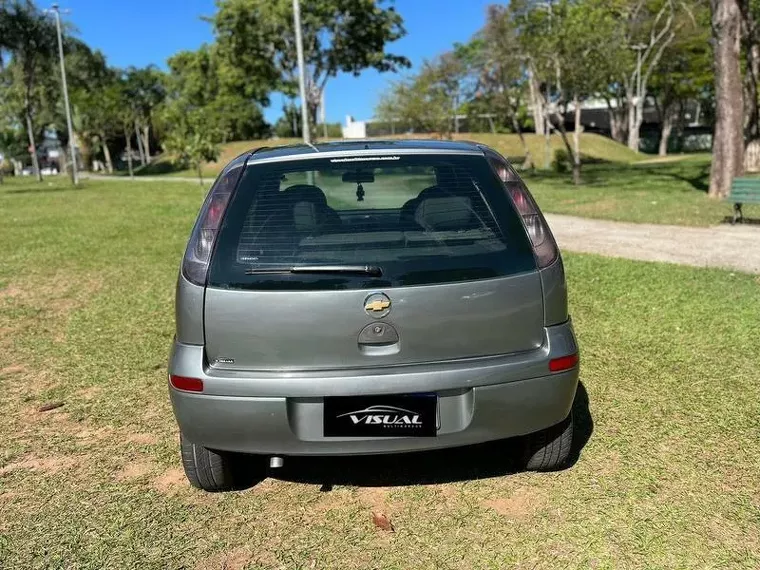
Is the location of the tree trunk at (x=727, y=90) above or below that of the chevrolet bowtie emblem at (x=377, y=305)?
above

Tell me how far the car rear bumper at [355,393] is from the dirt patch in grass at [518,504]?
356mm

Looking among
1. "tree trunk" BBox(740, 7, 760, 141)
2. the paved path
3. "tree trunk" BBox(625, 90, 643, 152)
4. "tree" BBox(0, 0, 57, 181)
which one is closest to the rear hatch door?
the paved path

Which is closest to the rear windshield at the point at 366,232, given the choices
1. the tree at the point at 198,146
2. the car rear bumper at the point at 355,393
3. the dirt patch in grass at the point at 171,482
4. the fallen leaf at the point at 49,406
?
the car rear bumper at the point at 355,393

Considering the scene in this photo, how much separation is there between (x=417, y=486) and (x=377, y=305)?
1.01 m

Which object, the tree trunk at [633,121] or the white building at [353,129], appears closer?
the tree trunk at [633,121]

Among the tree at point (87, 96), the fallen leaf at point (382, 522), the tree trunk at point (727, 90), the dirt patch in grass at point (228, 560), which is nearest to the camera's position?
the dirt patch in grass at point (228, 560)

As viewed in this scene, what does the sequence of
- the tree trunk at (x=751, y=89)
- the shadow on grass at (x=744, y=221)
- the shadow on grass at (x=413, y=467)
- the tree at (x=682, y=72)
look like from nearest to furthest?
the shadow on grass at (x=413, y=467) < the shadow on grass at (x=744, y=221) < the tree trunk at (x=751, y=89) < the tree at (x=682, y=72)

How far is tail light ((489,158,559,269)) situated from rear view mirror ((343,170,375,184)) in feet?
1.76

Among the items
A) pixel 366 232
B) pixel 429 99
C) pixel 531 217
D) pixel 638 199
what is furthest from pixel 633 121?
pixel 366 232

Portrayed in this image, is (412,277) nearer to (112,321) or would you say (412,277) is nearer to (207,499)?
(207,499)

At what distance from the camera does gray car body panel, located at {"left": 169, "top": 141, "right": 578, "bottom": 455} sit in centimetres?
249

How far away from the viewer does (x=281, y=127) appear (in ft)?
214

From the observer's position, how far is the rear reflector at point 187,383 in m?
2.55

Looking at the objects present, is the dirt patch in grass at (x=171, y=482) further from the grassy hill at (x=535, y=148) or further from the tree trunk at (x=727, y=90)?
the grassy hill at (x=535, y=148)
